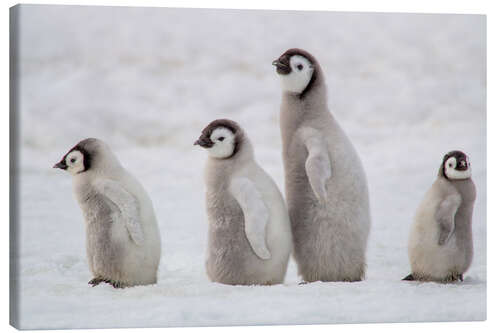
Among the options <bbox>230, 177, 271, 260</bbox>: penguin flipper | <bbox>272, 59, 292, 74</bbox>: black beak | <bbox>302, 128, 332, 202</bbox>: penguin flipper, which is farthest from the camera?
<bbox>272, 59, 292, 74</bbox>: black beak

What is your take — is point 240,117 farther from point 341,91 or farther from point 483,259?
point 483,259

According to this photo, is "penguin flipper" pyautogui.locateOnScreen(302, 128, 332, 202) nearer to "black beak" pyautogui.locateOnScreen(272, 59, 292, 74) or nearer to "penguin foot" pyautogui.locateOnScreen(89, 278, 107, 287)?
"black beak" pyautogui.locateOnScreen(272, 59, 292, 74)

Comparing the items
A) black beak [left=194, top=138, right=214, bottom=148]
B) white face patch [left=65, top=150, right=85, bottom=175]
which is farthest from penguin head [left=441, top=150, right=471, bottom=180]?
white face patch [left=65, top=150, right=85, bottom=175]

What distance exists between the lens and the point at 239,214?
3.85 meters

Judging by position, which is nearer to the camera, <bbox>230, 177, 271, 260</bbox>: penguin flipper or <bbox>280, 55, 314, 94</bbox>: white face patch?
<bbox>230, 177, 271, 260</bbox>: penguin flipper

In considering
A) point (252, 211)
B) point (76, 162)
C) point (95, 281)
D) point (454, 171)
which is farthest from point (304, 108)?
point (95, 281)

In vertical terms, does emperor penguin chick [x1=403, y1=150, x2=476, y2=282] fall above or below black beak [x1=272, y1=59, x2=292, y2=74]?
below

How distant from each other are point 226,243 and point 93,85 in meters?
0.89

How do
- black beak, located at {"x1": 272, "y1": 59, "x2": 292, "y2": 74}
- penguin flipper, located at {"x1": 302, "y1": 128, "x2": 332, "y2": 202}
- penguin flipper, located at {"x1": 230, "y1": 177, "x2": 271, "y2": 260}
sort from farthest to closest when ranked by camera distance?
black beak, located at {"x1": 272, "y1": 59, "x2": 292, "y2": 74}
penguin flipper, located at {"x1": 302, "y1": 128, "x2": 332, "y2": 202}
penguin flipper, located at {"x1": 230, "y1": 177, "x2": 271, "y2": 260}

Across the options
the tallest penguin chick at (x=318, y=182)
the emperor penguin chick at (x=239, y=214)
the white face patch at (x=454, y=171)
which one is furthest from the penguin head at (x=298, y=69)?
the white face patch at (x=454, y=171)

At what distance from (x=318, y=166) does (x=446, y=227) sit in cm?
64

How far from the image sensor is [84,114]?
3988 mm

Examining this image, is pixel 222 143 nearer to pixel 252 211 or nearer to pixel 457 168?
pixel 252 211

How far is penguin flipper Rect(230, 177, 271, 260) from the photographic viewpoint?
3.82 m
